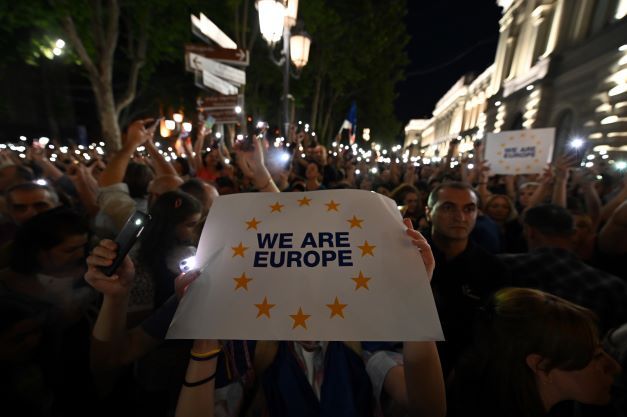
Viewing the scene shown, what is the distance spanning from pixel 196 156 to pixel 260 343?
220 inches

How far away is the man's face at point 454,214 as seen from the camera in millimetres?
2592

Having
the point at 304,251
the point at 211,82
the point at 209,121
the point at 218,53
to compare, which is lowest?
the point at 304,251

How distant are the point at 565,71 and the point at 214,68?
20862 millimetres

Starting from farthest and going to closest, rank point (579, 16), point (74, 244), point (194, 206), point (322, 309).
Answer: point (579, 16), point (194, 206), point (74, 244), point (322, 309)

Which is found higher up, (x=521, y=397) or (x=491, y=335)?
(x=491, y=335)

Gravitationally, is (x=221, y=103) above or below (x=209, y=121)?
above

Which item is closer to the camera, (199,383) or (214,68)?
(199,383)

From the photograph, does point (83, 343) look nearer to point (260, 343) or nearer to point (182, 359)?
point (182, 359)

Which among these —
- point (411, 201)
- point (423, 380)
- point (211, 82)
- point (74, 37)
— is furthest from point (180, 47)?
point (423, 380)

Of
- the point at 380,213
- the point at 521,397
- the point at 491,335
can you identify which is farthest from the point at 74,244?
the point at 521,397

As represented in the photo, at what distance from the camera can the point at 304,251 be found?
141 cm

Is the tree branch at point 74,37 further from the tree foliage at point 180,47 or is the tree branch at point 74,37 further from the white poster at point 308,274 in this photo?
the white poster at point 308,274

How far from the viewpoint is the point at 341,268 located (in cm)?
134

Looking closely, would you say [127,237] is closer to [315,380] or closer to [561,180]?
[315,380]
